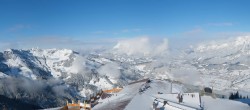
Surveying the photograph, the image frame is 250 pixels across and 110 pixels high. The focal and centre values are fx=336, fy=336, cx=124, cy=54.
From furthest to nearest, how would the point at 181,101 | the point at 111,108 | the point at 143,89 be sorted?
1. the point at 143,89
2. the point at 181,101
3. the point at 111,108

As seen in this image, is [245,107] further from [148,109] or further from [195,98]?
[148,109]

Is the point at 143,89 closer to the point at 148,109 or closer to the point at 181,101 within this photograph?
the point at 181,101

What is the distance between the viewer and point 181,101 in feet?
224

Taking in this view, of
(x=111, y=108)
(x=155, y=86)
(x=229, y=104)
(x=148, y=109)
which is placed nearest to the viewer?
(x=148, y=109)

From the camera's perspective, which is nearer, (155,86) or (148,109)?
(148,109)

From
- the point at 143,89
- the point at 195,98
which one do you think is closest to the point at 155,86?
the point at 143,89

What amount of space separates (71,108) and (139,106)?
17.2 metres

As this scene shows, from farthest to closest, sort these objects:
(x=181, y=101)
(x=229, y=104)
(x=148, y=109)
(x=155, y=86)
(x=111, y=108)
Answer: (x=155, y=86) → (x=229, y=104) → (x=181, y=101) → (x=111, y=108) → (x=148, y=109)

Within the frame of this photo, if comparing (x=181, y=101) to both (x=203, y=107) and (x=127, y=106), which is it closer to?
(x=203, y=107)

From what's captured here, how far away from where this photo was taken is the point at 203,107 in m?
68.4

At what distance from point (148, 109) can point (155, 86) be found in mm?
28762

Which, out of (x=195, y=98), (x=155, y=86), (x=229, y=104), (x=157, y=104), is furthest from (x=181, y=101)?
(x=155, y=86)

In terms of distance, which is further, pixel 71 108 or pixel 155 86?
pixel 155 86

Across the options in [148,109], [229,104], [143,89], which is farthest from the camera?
[143,89]
